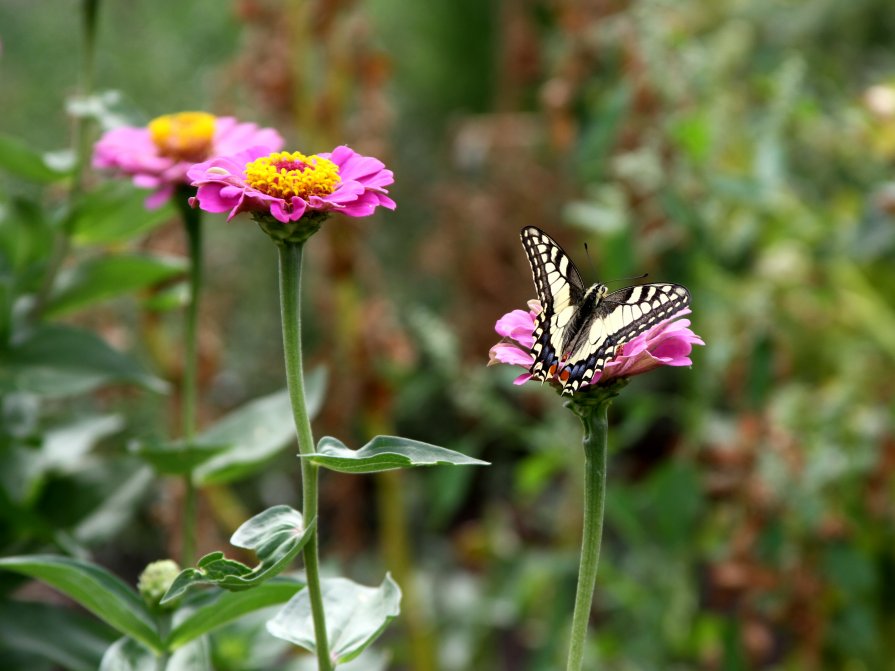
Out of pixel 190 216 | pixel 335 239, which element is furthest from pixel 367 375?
pixel 190 216

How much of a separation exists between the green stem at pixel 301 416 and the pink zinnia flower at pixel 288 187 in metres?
0.02

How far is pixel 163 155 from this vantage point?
0.51 meters

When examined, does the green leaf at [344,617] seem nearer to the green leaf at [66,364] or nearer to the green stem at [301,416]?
the green stem at [301,416]

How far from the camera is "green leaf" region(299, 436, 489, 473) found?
0.31 m

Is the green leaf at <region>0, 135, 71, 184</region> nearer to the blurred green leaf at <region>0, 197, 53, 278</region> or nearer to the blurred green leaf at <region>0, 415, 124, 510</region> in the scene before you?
the blurred green leaf at <region>0, 197, 53, 278</region>

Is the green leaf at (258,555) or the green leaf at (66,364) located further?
the green leaf at (66,364)

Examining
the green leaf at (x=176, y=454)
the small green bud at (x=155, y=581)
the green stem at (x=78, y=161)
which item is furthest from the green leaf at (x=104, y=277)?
the small green bud at (x=155, y=581)

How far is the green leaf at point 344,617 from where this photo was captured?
0.35 metres

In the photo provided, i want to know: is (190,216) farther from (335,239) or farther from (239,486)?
(239,486)

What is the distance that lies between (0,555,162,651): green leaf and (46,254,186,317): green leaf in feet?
0.75

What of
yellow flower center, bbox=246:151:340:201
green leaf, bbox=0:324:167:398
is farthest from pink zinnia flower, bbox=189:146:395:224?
green leaf, bbox=0:324:167:398

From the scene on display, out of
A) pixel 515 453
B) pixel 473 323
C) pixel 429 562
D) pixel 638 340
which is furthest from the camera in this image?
pixel 515 453

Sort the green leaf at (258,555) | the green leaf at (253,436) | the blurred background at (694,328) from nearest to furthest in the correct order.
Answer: the green leaf at (258,555), the green leaf at (253,436), the blurred background at (694,328)

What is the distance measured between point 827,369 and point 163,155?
1.01 meters
